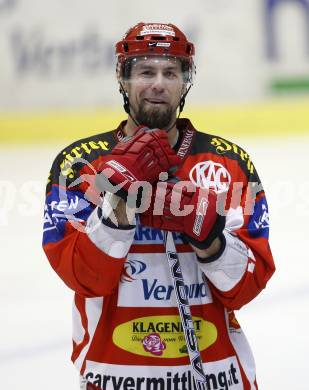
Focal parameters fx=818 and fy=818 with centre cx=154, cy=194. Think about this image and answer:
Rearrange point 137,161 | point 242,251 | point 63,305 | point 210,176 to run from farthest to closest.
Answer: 1. point 63,305
2. point 210,176
3. point 242,251
4. point 137,161

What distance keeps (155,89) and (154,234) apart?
0.92 ft

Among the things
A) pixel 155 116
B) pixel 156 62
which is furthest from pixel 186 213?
pixel 156 62

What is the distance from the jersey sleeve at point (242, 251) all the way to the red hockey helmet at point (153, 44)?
0.86ft

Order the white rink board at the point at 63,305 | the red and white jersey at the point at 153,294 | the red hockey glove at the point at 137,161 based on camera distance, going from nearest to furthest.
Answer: the red hockey glove at the point at 137,161
the red and white jersey at the point at 153,294
the white rink board at the point at 63,305

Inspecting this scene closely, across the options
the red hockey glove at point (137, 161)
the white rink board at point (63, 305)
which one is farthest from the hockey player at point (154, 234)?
the white rink board at point (63, 305)

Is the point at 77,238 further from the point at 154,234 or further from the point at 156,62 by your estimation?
the point at 156,62

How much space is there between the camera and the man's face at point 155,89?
158 centimetres

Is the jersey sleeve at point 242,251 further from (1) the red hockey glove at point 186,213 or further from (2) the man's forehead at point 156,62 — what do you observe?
(2) the man's forehead at point 156,62

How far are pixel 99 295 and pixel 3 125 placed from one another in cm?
465

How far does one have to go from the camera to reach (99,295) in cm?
150

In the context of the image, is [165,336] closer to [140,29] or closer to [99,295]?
[99,295]

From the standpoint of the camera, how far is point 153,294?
1.56 meters

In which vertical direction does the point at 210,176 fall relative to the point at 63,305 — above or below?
above

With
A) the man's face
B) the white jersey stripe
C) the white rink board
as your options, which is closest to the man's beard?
the man's face
